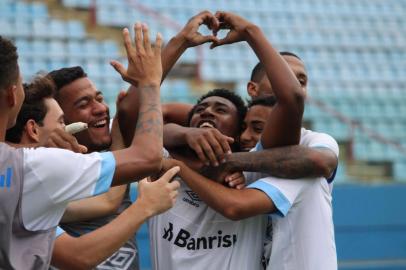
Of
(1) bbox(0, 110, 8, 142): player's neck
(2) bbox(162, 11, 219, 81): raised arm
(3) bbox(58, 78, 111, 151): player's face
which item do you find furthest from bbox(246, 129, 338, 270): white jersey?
(1) bbox(0, 110, 8, 142): player's neck

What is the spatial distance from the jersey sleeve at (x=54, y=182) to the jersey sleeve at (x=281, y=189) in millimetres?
864

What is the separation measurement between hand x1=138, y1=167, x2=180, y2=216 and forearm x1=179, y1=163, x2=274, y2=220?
1.44ft

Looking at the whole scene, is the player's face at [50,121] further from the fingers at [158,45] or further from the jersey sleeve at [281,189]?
the jersey sleeve at [281,189]

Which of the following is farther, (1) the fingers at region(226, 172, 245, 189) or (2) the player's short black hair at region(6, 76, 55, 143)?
(1) the fingers at region(226, 172, 245, 189)

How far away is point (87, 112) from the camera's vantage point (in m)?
3.20

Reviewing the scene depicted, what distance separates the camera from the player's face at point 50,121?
8.53 feet

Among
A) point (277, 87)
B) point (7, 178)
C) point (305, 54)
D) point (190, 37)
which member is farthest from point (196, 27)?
point (305, 54)

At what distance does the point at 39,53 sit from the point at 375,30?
5.62m

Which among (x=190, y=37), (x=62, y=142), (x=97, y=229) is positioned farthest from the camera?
(x=190, y=37)

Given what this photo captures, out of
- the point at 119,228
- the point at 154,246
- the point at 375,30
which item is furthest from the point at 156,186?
the point at 375,30

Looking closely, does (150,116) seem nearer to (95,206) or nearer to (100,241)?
(100,241)

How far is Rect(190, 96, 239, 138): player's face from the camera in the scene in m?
3.11

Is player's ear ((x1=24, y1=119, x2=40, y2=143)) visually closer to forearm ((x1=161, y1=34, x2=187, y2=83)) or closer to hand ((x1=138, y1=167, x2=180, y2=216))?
hand ((x1=138, y1=167, x2=180, y2=216))

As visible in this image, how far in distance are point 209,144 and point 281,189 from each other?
0.33m
